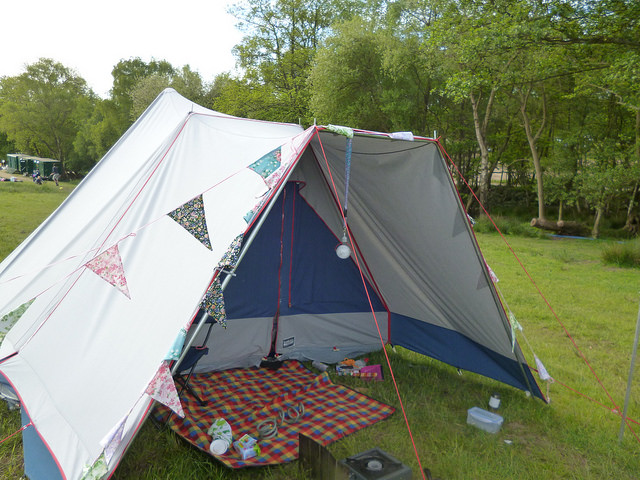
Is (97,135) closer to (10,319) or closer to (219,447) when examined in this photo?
(10,319)

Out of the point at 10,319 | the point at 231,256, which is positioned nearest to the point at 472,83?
the point at 231,256

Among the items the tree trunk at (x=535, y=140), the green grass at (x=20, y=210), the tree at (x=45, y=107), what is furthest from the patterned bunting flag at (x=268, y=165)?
the tree at (x=45, y=107)

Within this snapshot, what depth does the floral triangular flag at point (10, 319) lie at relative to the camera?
2764mm

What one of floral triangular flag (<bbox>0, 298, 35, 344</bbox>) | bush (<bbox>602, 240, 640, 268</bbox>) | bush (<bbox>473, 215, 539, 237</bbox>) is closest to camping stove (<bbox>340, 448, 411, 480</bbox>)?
floral triangular flag (<bbox>0, 298, 35, 344</bbox>)

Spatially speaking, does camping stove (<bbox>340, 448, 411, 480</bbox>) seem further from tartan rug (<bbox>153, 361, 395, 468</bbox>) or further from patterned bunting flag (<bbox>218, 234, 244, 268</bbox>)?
patterned bunting flag (<bbox>218, 234, 244, 268</bbox>)

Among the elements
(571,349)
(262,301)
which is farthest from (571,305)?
(262,301)

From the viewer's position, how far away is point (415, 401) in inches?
126

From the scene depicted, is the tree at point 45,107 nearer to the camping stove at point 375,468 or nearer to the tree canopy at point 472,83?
the tree canopy at point 472,83

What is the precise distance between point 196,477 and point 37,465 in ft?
2.32

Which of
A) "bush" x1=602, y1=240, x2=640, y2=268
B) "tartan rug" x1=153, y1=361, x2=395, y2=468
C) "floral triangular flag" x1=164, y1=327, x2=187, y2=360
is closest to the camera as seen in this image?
"floral triangular flag" x1=164, y1=327, x2=187, y2=360

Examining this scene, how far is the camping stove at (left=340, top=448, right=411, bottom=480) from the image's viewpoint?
2.09 meters

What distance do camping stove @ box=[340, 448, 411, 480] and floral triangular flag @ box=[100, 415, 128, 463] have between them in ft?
3.22

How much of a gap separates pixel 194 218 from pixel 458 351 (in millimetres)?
2220

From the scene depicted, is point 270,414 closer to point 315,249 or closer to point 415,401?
point 415,401
